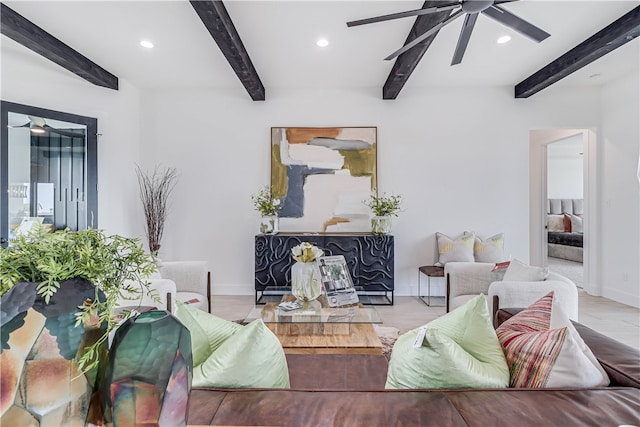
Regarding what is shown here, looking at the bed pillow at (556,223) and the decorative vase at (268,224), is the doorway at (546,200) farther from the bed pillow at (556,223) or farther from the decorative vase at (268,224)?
the decorative vase at (268,224)

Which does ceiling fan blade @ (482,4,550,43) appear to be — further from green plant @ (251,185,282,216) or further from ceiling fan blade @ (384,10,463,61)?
green plant @ (251,185,282,216)

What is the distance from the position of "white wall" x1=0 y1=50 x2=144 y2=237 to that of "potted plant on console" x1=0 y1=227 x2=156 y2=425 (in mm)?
3896

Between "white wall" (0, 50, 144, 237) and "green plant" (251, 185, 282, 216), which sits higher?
"white wall" (0, 50, 144, 237)

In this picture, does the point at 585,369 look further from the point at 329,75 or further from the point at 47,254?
the point at 329,75

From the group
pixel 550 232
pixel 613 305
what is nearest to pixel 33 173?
pixel 613 305

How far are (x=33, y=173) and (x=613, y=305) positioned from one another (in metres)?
6.88

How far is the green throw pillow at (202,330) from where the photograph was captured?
1.19 m

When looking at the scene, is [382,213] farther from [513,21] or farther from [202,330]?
[202,330]

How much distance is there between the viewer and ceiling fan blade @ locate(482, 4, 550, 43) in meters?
2.12

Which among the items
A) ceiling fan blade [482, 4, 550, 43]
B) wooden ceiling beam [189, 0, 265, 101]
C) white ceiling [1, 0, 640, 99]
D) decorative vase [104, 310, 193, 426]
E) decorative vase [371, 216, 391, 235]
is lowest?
decorative vase [104, 310, 193, 426]

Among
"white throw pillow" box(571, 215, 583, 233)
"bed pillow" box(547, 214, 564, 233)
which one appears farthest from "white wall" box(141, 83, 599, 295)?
"bed pillow" box(547, 214, 564, 233)

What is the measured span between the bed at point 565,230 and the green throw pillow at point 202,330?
8184mm

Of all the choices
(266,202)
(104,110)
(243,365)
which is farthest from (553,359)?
(104,110)

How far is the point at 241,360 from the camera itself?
1068mm
